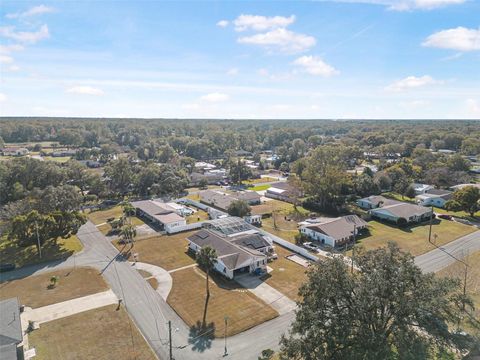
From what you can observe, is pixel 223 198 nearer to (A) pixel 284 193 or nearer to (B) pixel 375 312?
(A) pixel 284 193

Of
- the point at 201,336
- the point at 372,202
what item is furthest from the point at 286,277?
the point at 372,202

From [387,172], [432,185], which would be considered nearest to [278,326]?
[387,172]

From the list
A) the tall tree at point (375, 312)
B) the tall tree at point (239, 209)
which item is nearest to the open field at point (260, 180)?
the tall tree at point (239, 209)

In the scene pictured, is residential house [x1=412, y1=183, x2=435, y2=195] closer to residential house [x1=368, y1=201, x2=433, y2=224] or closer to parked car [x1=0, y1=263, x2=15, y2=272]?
residential house [x1=368, y1=201, x2=433, y2=224]

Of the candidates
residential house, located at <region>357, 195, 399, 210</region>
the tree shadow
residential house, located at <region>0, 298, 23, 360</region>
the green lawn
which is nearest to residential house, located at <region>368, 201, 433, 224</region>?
residential house, located at <region>357, 195, 399, 210</region>

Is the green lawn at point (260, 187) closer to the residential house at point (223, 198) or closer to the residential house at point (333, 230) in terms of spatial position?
the residential house at point (223, 198)

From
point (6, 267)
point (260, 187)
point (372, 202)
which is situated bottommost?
point (260, 187)
